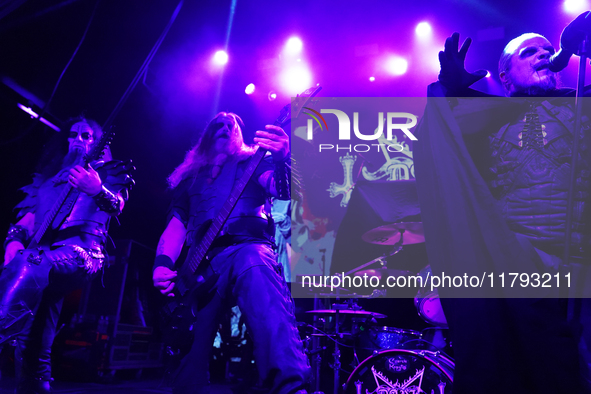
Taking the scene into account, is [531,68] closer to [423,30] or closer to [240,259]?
[240,259]

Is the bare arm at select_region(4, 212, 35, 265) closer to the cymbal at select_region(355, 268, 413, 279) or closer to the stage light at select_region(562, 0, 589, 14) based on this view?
the cymbal at select_region(355, 268, 413, 279)

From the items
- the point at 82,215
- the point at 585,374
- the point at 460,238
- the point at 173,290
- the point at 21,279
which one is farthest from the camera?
the point at 82,215

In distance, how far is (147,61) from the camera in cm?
443

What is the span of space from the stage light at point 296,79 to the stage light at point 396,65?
1150 mm

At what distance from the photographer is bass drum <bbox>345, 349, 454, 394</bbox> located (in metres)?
2.71

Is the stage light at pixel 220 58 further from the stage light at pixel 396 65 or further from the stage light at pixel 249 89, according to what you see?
the stage light at pixel 396 65

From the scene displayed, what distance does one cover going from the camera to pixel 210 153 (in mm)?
2916

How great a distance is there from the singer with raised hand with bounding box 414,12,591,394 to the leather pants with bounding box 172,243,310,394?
0.77 m

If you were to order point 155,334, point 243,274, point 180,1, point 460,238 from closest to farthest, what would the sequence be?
point 460,238, point 243,274, point 180,1, point 155,334

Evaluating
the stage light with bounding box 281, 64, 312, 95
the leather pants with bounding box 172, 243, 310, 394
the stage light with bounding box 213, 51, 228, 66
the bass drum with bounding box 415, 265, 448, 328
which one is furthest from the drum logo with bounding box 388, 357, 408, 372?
the stage light with bounding box 213, 51, 228, 66

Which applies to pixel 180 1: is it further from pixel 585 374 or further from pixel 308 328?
pixel 585 374

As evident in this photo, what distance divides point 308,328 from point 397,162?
2.51 m

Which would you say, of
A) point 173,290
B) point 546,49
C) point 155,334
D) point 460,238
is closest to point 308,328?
point 173,290

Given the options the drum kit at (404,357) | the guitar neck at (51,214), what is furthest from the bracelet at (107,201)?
the drum kit at (404,357)
